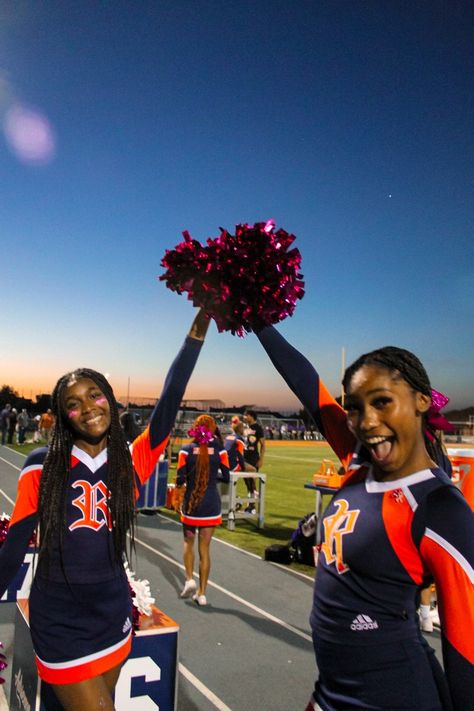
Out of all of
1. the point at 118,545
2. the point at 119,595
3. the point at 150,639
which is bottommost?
the point at 150,639

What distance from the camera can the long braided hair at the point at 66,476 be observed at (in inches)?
82.2

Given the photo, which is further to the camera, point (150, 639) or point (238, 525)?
point (238, 525)

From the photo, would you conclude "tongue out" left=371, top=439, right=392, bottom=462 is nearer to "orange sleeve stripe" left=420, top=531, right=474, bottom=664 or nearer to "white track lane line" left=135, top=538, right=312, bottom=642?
"orange sleeve stripe" left=420, top=531, right=474, bottom=664

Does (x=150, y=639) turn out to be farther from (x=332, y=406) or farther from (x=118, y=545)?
(x=332, y=406)

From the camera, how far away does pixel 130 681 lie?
8.77 ft

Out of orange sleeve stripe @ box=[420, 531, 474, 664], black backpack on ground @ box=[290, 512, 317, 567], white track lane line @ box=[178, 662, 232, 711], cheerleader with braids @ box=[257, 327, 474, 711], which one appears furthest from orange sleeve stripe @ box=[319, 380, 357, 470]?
black backpack on ground @ box=[290, 512, 317, 567]

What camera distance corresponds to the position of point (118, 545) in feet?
7.14

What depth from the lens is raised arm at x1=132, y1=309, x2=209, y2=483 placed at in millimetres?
2402

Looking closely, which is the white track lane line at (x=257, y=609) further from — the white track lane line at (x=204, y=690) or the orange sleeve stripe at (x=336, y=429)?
the orange sleeve stripe at (x=336, y=429)

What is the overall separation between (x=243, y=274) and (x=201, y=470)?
13.6ft

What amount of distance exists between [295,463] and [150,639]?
2056cm

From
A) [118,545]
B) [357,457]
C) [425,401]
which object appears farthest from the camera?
[118,545]

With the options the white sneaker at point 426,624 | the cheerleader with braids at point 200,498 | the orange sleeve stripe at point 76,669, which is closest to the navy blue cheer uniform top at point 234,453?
the cheerleader with braids at point 200,498

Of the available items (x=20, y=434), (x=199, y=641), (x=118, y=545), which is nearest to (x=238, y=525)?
(x=199, y=641)
